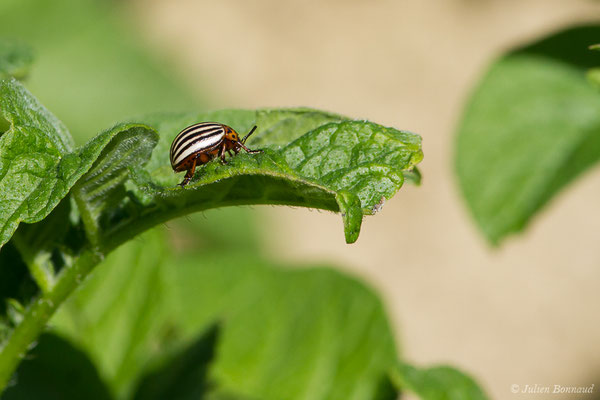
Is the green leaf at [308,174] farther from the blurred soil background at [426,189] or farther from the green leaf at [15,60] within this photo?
the blurred soil background at [426,189]

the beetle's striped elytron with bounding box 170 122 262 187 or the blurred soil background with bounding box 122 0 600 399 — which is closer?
the beetle's striped elytron with bounding box 170 122 262 187

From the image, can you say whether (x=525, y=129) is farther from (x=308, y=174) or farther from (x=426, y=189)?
(x=426, y=189)

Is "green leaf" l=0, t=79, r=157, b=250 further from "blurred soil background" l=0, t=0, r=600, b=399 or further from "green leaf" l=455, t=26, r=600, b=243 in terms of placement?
"blurred soil background" l=0, t=0, r=600, b=399

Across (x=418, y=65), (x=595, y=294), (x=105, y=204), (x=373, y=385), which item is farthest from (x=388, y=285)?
(x=105, y=204)

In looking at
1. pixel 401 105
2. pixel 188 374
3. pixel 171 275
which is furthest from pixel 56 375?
pixel 401 105

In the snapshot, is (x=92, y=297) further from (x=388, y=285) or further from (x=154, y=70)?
(x=154, y=70)

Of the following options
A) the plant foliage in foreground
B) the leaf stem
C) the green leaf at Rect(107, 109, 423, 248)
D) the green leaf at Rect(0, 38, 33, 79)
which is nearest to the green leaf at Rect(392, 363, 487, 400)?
the plant foliage in foreground

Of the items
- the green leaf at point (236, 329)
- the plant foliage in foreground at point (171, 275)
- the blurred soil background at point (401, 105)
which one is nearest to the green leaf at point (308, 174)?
the plant foliage in foreground at point (171, 275)
